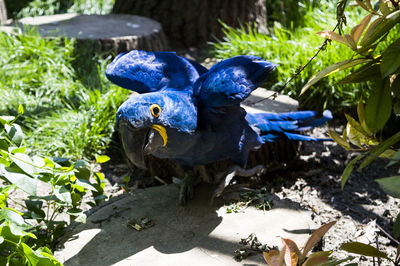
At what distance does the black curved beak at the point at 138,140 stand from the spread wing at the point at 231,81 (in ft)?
1.06

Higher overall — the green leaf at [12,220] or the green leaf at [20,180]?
the green leaf at [20,180]

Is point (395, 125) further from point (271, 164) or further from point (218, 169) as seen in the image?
point (218, 169)

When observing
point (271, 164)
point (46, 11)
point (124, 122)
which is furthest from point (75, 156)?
point (46, 11)

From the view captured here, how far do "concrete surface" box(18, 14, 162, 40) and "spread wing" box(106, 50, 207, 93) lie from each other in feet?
6.59

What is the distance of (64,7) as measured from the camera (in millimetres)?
5938

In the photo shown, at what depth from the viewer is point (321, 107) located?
3730 millimetres

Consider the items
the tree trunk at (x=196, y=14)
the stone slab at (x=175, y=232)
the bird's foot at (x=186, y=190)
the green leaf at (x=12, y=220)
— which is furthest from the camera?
the tree trunk at (x=196, y=14)

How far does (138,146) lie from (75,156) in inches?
60.6

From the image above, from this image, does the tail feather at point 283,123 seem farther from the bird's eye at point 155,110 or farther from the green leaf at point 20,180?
the green leaf at point 20,180

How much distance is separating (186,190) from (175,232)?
0.29m

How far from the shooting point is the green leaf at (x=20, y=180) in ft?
5.82

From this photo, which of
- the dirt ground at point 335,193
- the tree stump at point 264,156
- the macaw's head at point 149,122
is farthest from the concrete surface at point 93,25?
the macaw's head at point 149,122

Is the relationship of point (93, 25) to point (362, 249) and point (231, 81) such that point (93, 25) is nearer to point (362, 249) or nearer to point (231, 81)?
point (231, 81)

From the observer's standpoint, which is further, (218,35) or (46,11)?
(46,11)
